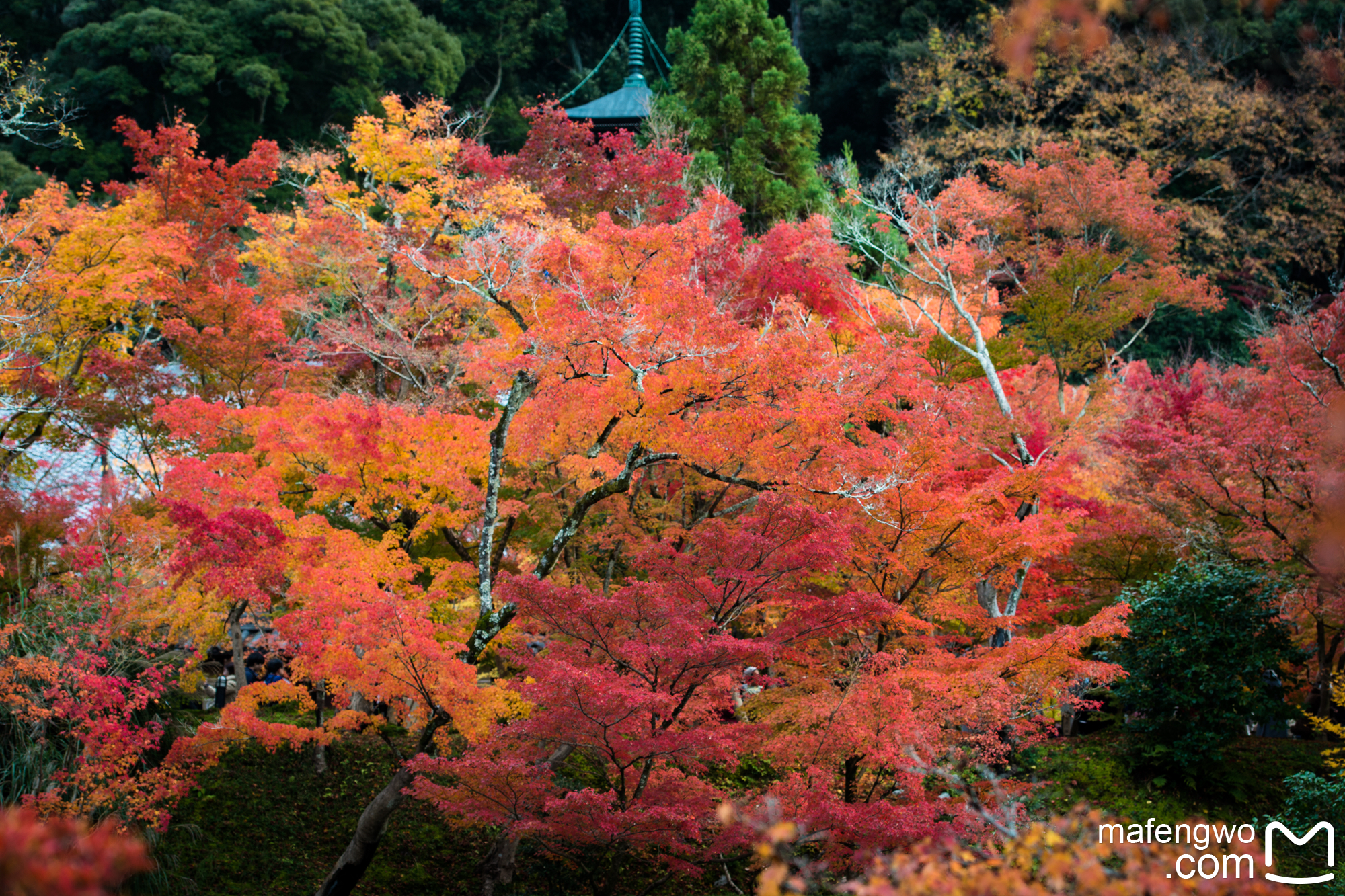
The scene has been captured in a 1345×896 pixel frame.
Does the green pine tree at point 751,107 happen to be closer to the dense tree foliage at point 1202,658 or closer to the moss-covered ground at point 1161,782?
the dense tree foliage at point 1202,658

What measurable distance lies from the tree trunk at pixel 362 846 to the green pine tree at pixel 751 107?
16.5 m

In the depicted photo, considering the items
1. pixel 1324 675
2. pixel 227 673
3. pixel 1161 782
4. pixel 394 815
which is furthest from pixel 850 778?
pixel 227 673

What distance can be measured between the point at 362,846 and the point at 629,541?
461cm

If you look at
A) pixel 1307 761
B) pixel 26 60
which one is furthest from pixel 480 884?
pixel 26 60

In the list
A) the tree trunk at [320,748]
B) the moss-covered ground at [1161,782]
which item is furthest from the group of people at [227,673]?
the moss-covered ground at [1161,782]

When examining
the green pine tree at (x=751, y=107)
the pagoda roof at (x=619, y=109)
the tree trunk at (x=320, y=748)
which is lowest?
the tree trunk at (x=320, y=748)

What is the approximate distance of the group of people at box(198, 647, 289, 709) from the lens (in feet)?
45.4

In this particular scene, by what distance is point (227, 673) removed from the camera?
661 inches

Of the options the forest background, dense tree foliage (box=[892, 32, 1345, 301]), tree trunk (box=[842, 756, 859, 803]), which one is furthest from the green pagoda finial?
tree trunk (box=[842, 756, 859, 803])

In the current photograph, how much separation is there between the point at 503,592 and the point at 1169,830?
7760 millimetres

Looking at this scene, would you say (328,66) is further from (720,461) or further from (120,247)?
(720,461)

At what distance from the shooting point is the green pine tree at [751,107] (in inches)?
868

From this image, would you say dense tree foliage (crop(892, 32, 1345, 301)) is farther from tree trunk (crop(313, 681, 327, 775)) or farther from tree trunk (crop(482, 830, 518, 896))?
tree trunk (crop(482, 830, 518, 896))

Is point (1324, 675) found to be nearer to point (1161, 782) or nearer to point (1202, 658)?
point (1202, 658)
